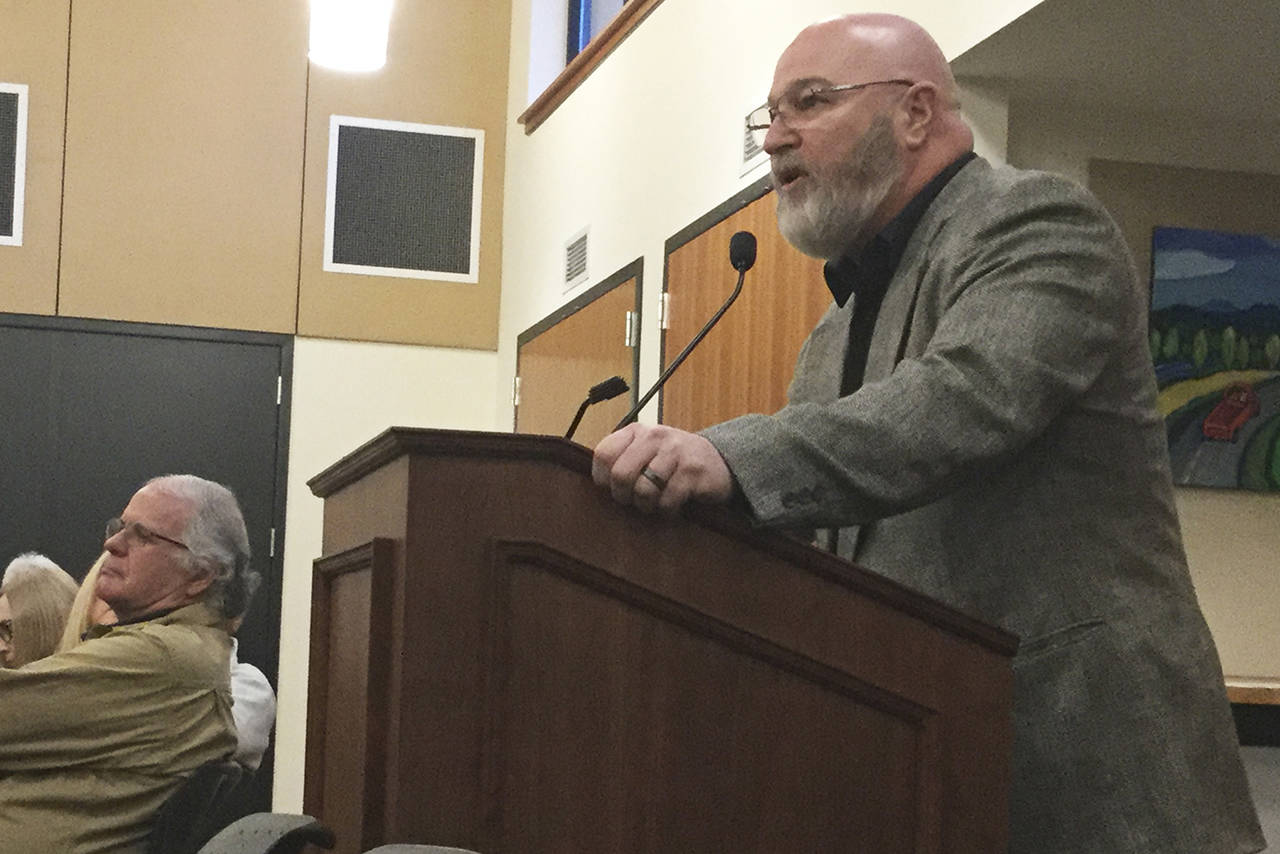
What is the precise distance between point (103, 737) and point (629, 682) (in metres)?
1.50

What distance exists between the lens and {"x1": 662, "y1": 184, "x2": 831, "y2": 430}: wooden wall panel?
4230 millimetres

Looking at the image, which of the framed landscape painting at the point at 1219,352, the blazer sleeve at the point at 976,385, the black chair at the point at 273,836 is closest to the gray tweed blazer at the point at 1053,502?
the blazer sleeve at the point at 976,385

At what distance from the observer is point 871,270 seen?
202cm

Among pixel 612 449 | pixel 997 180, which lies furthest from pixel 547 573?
pixel 997 180

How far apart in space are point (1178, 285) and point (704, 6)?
5.71 ft

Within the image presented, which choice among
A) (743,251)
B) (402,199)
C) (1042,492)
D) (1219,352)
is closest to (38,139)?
(402,199)

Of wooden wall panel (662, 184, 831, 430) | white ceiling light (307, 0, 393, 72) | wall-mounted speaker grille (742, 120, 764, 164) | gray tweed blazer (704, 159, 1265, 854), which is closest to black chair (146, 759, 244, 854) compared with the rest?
gray tweed blazer (704, 159, 1265, 854)

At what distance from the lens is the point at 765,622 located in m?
1.55

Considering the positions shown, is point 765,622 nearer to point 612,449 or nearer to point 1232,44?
point 612,449

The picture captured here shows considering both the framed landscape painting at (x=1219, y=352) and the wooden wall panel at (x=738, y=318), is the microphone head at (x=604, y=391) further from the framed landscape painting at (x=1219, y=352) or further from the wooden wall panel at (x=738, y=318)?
the framed landscape painting at (x=1219, y=352)

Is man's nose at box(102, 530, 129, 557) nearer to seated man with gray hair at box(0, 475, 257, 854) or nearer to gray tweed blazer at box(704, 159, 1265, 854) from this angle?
seated man with gray hair at box(0, 475, 257, 854)

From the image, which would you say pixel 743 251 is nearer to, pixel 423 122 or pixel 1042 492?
pixel 1042 492

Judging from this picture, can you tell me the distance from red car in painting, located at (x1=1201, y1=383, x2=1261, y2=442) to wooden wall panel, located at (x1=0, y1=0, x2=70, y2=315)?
14.9 feet

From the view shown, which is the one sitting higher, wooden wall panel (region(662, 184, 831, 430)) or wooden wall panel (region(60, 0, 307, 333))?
wooden wall panel (region(60, 0, 307, 333))
